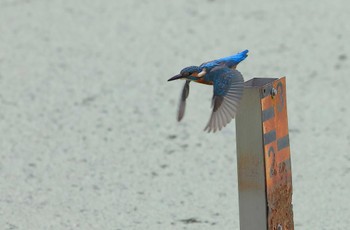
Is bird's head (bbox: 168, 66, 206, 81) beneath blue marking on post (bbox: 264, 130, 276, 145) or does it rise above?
above

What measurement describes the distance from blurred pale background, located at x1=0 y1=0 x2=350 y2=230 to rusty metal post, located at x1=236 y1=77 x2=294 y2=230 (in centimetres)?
90

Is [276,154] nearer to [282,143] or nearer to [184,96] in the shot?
[282,143]

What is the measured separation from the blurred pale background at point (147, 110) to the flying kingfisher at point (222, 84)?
110 cm

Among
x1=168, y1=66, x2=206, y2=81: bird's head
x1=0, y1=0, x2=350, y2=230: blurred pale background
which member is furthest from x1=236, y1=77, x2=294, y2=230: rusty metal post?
x1=0, y1=0, x2=350, y2=230: blurred pale background

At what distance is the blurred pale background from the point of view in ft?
17.3

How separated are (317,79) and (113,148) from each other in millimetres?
1469

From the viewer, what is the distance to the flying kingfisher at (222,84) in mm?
3947

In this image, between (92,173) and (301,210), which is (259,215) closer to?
(301,210)

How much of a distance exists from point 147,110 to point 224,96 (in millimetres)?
2439

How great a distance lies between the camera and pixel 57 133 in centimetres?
612

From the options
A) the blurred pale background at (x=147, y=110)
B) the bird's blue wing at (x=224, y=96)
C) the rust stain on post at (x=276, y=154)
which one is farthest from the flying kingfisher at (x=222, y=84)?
the blurred pale background at (x=147, y=110)

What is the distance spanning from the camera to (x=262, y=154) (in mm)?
4004

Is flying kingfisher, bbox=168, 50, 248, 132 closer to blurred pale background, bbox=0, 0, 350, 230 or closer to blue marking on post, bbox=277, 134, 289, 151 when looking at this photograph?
blue marking on post, bbox=277, 134, 289, 151

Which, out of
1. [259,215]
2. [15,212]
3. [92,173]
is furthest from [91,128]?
[259,215]
